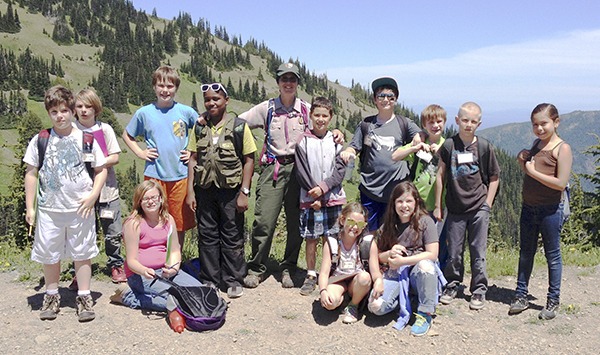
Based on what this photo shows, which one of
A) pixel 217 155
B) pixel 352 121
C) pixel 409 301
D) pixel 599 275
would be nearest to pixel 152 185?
pixel 217 155

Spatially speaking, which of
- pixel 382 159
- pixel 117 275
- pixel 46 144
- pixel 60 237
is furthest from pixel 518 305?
pixel 46 144

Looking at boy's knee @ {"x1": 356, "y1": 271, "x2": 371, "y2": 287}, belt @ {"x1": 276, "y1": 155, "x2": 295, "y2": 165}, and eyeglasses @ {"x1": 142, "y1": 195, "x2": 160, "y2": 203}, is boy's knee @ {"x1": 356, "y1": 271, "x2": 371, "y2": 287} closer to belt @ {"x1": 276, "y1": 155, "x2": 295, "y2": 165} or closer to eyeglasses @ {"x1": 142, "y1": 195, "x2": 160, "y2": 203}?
belt @ {"x1": 276, "y1": 155, "x2": 295, "y2": 165}

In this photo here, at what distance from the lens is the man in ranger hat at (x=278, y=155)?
6625 mm

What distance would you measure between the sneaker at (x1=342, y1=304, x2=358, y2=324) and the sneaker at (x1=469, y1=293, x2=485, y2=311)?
1680 mm

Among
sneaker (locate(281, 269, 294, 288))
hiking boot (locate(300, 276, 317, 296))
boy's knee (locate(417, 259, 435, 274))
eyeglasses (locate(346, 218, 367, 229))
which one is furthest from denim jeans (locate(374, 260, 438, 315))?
sneaker (locate(281, 269, 294, 288))

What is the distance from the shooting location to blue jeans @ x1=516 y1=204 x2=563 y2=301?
5.85 m

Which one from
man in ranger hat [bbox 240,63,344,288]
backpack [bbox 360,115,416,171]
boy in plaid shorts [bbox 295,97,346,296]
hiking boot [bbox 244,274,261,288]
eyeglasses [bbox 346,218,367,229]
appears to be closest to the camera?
eyeglasses [bbox 346,218,367,229]

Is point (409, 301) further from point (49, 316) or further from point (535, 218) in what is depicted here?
point (49, 316)

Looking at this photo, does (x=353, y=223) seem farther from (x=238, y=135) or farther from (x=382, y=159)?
(x=238, y=135)

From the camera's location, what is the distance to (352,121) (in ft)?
629

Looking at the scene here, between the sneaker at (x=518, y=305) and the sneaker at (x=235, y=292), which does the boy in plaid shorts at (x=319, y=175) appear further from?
the sneaker at (x=518, y=305)

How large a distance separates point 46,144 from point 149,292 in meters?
2.26

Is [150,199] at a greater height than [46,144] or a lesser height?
lesser

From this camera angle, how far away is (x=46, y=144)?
5.59m
